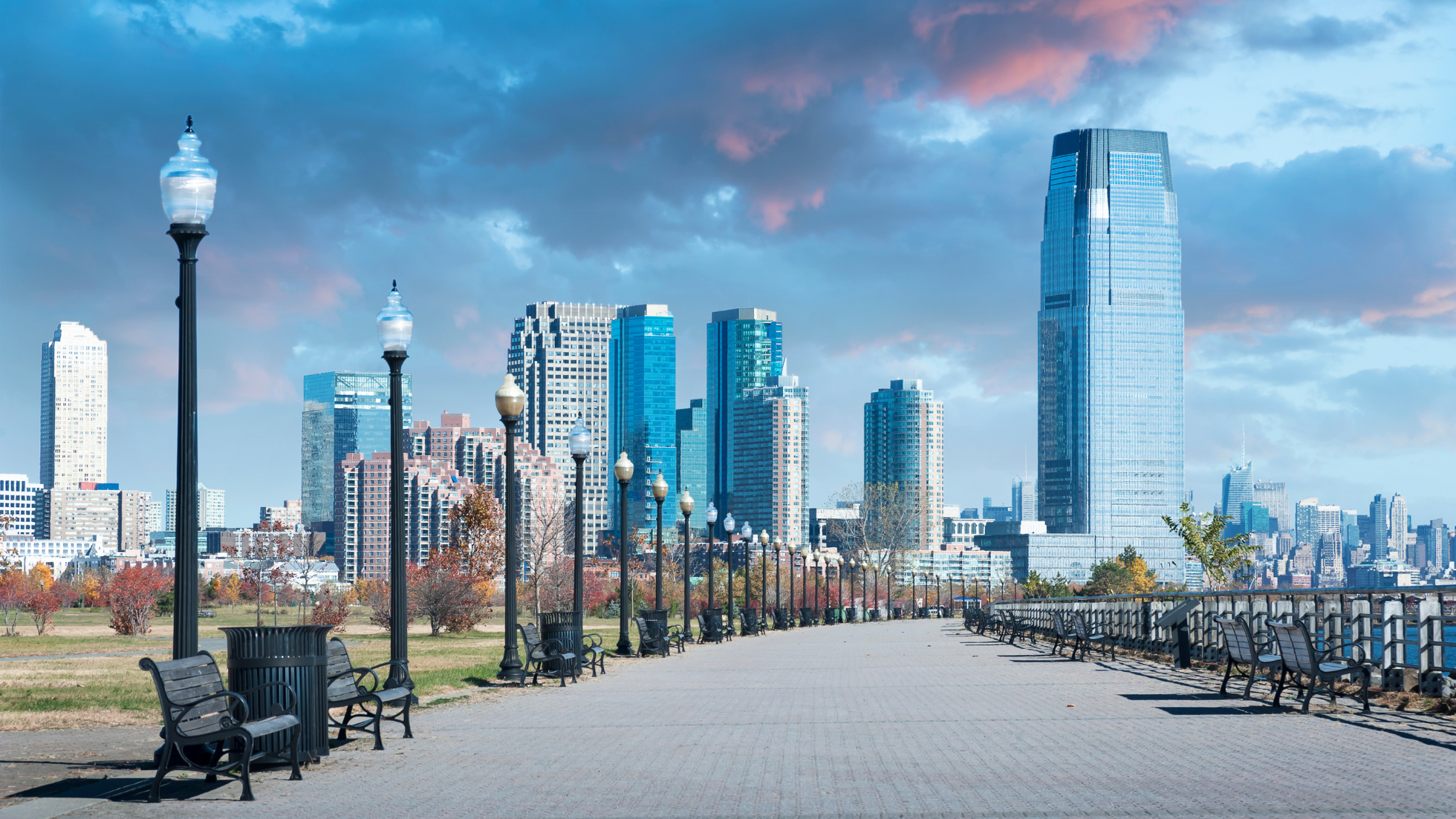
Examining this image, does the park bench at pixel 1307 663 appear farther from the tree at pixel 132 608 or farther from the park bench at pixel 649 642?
the tree at pixel 132 608

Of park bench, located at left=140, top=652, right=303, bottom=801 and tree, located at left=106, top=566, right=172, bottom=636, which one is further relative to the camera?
tree, located at left=106, top=566, right=172, bottom=636

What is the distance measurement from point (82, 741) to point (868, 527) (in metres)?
97.8

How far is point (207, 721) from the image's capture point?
9.96m

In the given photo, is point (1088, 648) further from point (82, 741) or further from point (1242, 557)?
point (1242, 557)

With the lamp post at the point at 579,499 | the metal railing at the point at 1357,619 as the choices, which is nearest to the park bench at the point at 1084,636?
the metal railing at the point at 1357,619

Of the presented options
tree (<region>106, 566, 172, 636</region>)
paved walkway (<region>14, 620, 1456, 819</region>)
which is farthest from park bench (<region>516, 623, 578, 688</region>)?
tree (<region>106, 566, 172, 636</region>)

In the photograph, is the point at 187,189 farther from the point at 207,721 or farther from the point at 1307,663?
the point at 1307,663

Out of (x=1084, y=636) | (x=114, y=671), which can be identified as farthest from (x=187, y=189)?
(x=1084, y=636)

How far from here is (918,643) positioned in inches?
1510

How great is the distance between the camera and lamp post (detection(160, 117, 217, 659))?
9992mm

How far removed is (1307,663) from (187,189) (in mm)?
11293

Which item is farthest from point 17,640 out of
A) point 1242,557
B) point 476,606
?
point 1242,557

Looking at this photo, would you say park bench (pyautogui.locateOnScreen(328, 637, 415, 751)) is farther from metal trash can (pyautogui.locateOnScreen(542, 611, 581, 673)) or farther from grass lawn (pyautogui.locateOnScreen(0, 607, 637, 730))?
metal trash can (pyautogui.locateOnScreen(542, 611, 581, 673))

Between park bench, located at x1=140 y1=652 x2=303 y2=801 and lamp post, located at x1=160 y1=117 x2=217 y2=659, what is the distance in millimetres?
312
